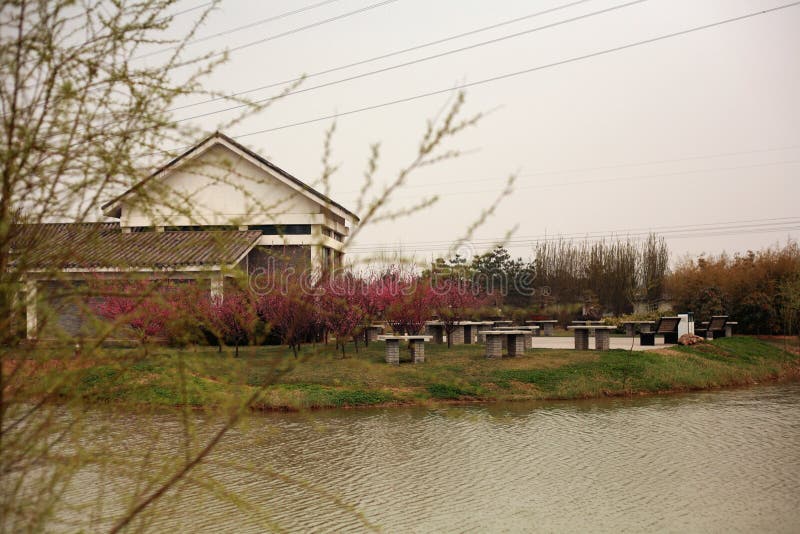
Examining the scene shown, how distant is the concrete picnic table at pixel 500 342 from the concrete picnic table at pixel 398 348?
1373mm

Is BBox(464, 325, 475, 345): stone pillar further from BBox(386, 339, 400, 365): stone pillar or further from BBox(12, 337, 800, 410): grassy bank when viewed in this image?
BBox(386, 339, 400, 365): stone pillar

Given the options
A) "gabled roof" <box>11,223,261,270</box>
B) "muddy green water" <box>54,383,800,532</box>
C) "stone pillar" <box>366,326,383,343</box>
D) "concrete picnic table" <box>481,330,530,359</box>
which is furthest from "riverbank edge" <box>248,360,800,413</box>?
"gabled roof" <box>11,223,261,270</box>

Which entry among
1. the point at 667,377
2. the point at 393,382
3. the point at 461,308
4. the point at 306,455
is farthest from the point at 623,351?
the point at 306,455

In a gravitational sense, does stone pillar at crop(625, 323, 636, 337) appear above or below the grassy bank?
above

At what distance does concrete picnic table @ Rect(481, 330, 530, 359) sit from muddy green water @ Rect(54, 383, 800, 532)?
331cm

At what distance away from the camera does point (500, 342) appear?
14.9 metres

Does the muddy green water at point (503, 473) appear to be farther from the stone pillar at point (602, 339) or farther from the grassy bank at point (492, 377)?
the stone pillar at point (602, 339)

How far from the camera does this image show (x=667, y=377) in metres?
14.1

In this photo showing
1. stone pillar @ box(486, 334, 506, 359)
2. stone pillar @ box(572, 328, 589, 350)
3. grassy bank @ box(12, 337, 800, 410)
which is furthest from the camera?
stone pillar @ box(572, 328, 589, 350)

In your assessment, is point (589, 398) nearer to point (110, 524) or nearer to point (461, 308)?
point (461, 308)

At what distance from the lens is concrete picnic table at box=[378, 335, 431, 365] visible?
14.1 m

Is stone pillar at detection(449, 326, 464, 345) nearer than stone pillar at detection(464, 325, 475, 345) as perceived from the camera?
Yes

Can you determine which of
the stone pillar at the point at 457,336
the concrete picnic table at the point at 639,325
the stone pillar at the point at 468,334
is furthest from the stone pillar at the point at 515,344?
the concrete picnic table at the point at 639,325

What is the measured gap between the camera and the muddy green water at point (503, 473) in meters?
5.86
